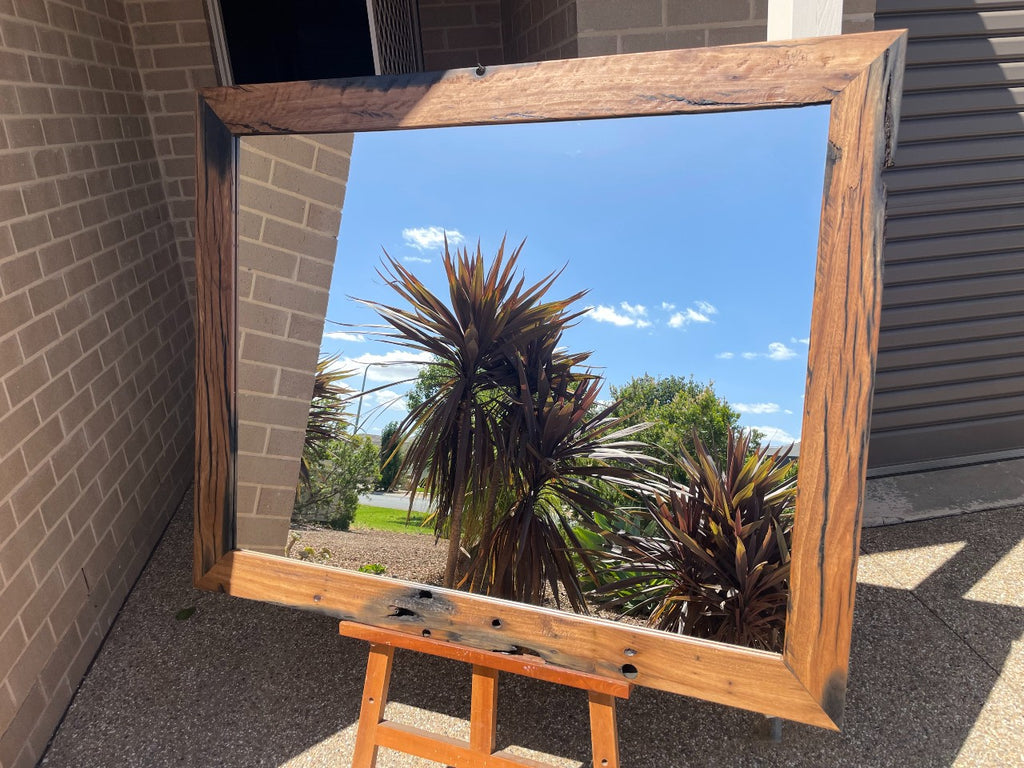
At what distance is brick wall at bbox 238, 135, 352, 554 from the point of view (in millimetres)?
1932

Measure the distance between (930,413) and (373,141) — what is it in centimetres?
320

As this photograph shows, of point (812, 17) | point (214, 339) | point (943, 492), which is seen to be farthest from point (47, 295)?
point (943, 492)

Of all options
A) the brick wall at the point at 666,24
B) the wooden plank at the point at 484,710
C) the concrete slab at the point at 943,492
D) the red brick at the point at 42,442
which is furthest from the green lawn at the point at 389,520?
the concrete slab at the point at 943,492

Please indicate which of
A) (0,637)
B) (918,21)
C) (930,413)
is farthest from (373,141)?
(930,413)

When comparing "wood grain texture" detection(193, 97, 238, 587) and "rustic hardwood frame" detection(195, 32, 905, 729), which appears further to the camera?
"wood grain texture" detection(193, 97, 238, 587)

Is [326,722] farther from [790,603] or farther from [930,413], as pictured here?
[930,413]

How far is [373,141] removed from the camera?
6.10ft

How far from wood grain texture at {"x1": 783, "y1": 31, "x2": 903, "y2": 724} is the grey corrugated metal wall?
2263 mm

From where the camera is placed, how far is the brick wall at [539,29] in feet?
8.60

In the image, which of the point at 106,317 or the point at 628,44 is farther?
the point at 106,317

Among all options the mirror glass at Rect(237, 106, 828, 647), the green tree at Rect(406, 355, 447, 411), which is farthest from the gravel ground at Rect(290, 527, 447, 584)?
the green tree at Rect(406, 355, 447, 411)

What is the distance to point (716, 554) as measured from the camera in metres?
1.78

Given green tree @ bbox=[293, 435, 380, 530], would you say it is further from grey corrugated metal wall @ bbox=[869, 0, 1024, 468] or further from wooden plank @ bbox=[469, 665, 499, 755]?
grey corrugated metal wall @ bbox=[869, 0, 1024, 468]

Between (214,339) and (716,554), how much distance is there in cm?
150
